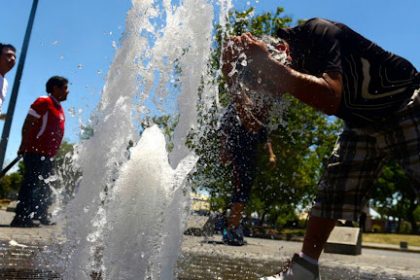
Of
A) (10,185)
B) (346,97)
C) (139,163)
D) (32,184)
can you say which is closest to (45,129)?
(32,184)

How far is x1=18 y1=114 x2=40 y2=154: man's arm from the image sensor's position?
253 inches

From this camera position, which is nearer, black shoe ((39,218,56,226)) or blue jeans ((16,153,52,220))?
blue jeans ((16,153,52,220))

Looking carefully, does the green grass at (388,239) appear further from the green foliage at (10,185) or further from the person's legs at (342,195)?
the green foliage at (10,185)

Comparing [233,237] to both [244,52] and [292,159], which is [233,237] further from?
[292,159]

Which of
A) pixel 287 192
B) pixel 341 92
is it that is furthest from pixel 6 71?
pixel 287 192

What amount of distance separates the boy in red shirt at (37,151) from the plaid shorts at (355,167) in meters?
4.44

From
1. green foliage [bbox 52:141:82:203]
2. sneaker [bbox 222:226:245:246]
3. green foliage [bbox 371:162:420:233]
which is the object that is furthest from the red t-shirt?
green foliage [bbox 371:162:420:233]

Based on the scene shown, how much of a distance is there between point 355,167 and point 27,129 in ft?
16.1

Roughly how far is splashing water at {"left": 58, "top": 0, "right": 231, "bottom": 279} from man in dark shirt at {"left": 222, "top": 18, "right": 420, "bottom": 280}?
0.64 metres

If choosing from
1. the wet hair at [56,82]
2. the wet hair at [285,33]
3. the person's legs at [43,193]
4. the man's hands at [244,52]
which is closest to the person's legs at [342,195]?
the wet hair at [285,33]

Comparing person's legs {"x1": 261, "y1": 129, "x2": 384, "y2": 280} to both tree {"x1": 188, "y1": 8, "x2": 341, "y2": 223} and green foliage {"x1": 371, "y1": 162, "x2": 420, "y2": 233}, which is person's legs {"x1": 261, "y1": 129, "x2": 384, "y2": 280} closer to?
tree {"x1": 188, "y1": 8, "x2": 341, "y2": 223}

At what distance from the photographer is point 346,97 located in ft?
7.91

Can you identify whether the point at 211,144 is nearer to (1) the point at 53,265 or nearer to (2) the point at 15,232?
(2) the point at 15,232

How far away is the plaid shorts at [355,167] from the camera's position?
2588 mm
